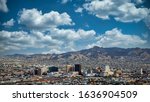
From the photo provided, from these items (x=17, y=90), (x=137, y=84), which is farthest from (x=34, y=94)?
(x=137, y=84)

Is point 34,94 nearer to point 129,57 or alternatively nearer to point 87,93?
point 87,93

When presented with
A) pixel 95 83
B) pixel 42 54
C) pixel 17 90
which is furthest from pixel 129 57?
pixel 17 90

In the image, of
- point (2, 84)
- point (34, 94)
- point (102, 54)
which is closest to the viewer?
point (34, 94)

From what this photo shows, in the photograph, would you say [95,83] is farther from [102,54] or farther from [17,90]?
[17,90]

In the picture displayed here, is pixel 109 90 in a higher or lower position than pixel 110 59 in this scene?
lower

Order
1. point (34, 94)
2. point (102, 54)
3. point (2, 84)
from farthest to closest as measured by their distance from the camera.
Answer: point (102, 54), point (2, 84), point (34, 94)

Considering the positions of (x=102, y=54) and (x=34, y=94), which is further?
(x=102, y=54)
